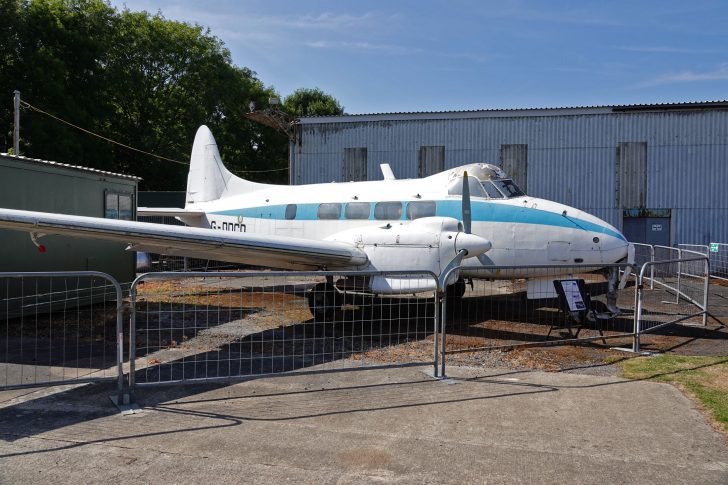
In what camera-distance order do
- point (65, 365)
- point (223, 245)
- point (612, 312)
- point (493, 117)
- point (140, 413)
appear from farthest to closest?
1. point (493, 117)
2. point (612, 312)
3. point (223, 245)
4. point (65, 365)
5. point (140, 413)

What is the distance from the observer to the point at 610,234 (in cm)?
1106

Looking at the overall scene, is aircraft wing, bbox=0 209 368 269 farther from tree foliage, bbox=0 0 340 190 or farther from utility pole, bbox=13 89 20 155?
tree foliage, bbox=0 0 340 190

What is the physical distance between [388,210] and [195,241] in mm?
4841

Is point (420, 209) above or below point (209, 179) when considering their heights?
below

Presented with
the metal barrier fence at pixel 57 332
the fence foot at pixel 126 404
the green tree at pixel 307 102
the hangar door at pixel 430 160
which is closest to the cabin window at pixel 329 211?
the metal barrier fence at pixel 57 332

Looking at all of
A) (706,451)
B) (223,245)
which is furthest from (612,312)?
(223,245)

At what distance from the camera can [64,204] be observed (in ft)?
38.5

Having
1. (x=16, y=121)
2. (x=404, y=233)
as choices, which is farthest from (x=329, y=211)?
(x=16, y=121)

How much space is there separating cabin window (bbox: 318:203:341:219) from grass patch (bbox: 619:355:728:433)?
755 cm

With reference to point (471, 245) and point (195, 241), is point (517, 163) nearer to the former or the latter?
point (471, 245)

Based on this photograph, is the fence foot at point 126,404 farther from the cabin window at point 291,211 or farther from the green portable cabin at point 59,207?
the cabin window at point 291,211

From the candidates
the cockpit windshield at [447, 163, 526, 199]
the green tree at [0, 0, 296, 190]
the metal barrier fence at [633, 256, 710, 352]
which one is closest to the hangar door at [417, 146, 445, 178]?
the metal barrier fence at [633, 256, 710, 352]

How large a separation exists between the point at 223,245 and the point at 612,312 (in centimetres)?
766

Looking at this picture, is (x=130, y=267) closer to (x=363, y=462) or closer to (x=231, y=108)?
(x=363, y=462)
